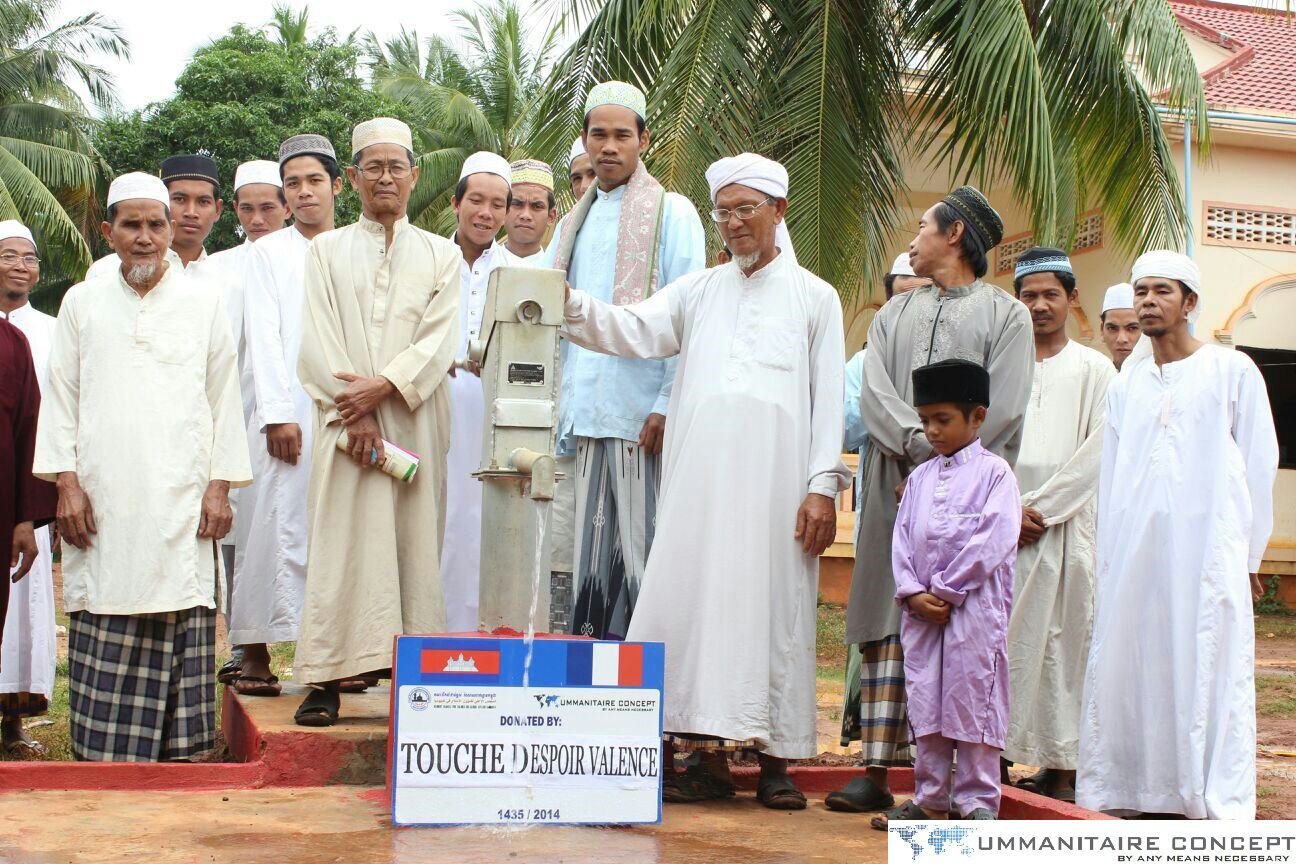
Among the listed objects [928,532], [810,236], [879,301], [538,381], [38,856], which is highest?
[879,301]

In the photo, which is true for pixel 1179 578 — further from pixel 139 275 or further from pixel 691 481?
pixel 139 275

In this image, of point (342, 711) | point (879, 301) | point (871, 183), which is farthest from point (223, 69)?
point (342, 711)

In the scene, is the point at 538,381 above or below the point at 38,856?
above

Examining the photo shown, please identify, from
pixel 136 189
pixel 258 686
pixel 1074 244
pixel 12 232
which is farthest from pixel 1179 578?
pixel 1074 244

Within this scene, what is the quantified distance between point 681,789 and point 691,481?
103 cm

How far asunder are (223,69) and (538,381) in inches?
794

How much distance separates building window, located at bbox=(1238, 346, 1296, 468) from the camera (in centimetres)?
1778

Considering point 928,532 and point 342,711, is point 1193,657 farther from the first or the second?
point 342,711

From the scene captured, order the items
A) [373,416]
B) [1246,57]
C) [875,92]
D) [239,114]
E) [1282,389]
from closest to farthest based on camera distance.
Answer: [373,416] → [875,92] → [1282,389] → [1246,57] → [239,114]

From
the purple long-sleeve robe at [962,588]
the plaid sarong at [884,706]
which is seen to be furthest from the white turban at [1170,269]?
the plaid sarong at [884,706]

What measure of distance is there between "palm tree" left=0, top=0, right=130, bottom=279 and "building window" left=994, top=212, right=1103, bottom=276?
1412 centimetres

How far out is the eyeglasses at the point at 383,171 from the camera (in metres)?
5.46

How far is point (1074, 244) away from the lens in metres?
17.4

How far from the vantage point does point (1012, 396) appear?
4848mm
